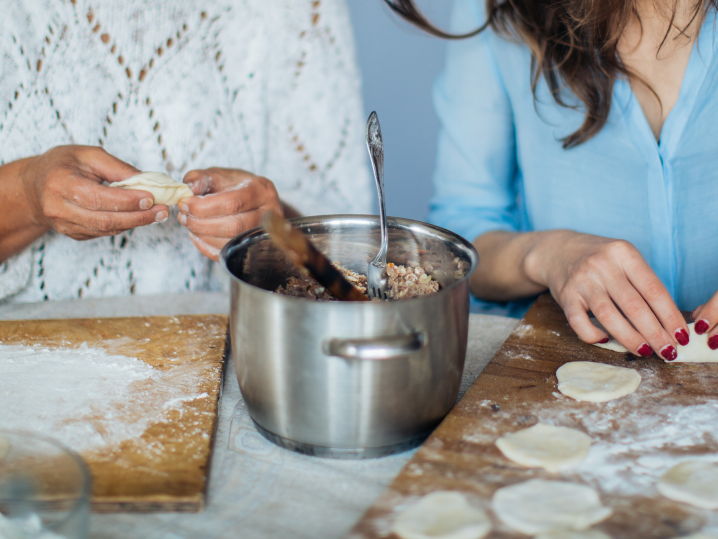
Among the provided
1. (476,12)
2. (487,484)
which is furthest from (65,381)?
(476,12)

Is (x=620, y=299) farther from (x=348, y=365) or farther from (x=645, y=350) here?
(x=348, y=365)

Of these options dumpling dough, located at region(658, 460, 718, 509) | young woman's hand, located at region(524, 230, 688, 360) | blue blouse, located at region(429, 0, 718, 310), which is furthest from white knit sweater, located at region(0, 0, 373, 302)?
dumpling dough, located at region(658, 460, 718, 509)

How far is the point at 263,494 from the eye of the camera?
0.63 m

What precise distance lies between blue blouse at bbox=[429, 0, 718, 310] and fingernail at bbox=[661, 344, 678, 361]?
0.53 metres

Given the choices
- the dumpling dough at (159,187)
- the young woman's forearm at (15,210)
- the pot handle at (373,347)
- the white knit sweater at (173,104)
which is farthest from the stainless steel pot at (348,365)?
the white knit sweater at (173,104)

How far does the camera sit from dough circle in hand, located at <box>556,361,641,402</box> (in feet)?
2.48

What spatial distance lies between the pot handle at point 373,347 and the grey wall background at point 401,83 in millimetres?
2605

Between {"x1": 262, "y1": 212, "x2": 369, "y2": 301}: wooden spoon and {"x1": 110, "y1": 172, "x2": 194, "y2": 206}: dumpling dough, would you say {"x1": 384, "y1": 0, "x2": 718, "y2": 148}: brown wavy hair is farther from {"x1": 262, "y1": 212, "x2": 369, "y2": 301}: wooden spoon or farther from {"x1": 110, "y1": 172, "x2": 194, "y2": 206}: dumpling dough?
{"x1": 262, "y1": 212, "x2": 369, "y2": 301}: wooden spoon

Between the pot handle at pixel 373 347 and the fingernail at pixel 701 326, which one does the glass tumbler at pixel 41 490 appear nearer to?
the pot handle at pixel 373 347

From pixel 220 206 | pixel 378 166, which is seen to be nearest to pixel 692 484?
pixel 378 166

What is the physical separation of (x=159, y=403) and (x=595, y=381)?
587mm

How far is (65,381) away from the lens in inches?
32.4

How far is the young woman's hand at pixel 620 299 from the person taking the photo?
85 centimetres

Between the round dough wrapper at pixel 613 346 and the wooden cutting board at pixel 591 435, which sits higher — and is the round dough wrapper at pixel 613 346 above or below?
above
